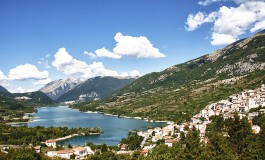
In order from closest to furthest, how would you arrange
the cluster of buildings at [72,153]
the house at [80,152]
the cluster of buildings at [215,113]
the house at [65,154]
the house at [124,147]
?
1. the cluster of buildings at [72,153]
2. the house at [65,154]
3. the house at [80,152]
4. the house at [124,147]
5. the cluster of buildings at [215,113]

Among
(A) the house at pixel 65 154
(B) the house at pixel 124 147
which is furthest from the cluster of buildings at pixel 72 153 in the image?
(B) the house at pixel 124 147

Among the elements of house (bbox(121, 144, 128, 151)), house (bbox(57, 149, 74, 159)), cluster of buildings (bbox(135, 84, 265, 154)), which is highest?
cluster of buildings (bbox(135, 84, 265, 154))

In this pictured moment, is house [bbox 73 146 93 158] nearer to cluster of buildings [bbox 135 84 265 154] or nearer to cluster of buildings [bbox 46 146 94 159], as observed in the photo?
cluster of buildings [bbox 46 146 94 159]

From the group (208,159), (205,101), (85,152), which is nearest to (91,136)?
(85,152)

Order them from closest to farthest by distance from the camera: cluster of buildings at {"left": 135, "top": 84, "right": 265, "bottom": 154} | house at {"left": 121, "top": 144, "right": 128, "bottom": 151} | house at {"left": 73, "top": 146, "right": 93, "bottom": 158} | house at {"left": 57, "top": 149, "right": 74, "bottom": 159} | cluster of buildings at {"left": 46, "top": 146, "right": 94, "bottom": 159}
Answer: cluster of buildings at {"left": 46, "top": 146, "right": 94, "bottom": 159}
house at {"left": 57, "top": 149, "right": 74, "bottom": 159}
house at {"left": 73, "top": 146, "right": 93, "bottom": 158}
house at {"left": 121, "top": 144, "right": 128, "bottom": 151}
cluster of buildings at {"left": 135, "top": 84, "right": 265, "bottom": 154}

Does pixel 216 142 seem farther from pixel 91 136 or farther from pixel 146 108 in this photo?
pixel 146 108

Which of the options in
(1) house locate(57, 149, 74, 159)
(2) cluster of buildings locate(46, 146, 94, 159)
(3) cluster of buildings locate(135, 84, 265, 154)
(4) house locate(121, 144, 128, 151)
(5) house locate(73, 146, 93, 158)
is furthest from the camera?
(3) cluster of buildings locate(135, 84, 265, 154)

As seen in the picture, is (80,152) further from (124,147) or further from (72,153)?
(124,147)

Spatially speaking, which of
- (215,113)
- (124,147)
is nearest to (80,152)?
(124,147)

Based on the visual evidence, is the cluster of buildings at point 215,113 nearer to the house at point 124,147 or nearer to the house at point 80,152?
the house at point 124,147

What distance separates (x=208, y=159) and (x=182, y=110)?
121186 millimetres

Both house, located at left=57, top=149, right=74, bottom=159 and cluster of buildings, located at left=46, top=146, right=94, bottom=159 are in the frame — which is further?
house, located at left=57, top=149, right=74, bottom=159

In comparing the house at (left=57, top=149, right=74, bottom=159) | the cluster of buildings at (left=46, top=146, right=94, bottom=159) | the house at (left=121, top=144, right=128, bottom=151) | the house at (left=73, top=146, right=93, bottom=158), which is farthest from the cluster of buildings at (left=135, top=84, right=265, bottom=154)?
the house at (left=57, top=149, right=74, bottom=159)

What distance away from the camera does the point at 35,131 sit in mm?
112375
